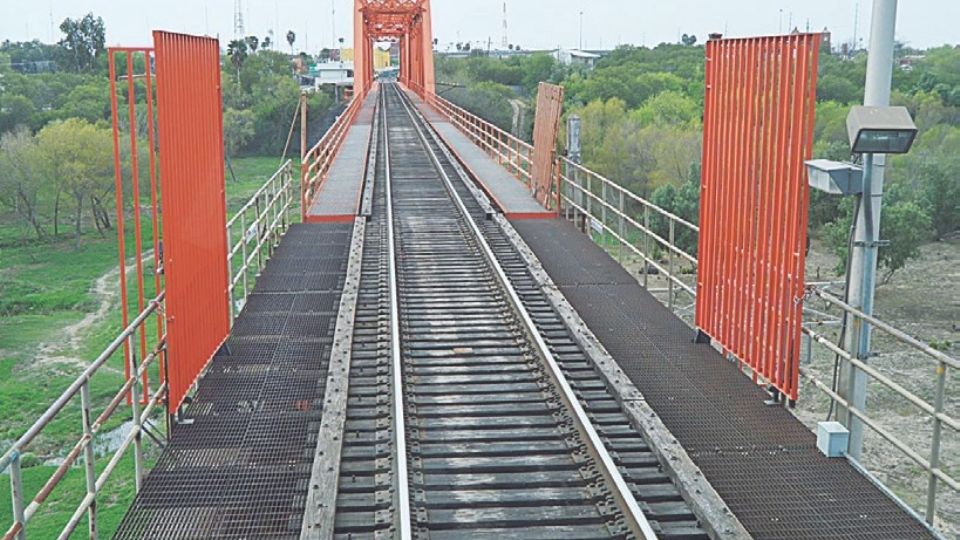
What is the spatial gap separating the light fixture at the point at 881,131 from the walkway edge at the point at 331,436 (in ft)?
12.2

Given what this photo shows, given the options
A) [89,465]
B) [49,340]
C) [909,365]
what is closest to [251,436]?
[89,465]

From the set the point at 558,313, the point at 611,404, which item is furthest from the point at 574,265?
the point at 611,404

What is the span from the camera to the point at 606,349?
30.1 feet

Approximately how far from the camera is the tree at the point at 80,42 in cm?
11444

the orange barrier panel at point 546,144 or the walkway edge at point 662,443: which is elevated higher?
the orange barrier panel at point 546,144

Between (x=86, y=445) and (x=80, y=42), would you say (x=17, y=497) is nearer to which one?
(x=86, y=445)

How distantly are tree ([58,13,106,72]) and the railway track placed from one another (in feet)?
372

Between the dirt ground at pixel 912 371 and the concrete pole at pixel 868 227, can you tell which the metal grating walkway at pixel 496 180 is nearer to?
the dirt ground at pixel 912 371

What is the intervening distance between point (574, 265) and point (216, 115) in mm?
5486

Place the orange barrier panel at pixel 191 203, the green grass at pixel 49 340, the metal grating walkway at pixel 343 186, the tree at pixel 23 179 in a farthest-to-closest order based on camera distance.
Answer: the tree at pixel 23 179 < the green grass at pixel 49 340 < the metal grating walkway at pixel 343 186 < the orange barrier panel at pixel 191 203

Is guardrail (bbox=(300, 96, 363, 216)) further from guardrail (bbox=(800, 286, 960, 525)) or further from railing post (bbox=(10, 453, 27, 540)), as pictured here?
railing post (bbox=(10, 453, 27, 540))

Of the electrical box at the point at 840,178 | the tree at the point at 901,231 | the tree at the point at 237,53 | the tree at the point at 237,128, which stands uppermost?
the tree at the point at 237,53

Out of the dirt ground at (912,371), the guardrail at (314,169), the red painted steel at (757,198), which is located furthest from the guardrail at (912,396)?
the dirt ground at (912,371)

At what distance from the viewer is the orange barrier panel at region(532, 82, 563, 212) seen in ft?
56.3
